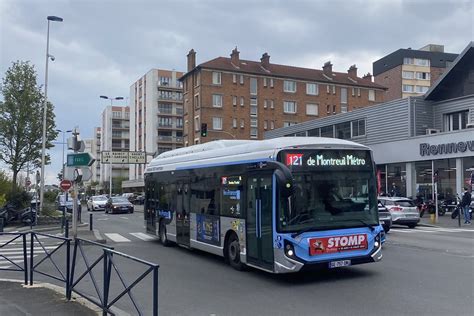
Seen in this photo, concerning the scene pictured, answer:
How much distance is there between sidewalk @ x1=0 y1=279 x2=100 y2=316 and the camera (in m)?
6.97

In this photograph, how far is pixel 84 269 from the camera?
781cm

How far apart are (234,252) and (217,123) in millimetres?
54738

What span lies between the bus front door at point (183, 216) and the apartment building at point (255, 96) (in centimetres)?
4694

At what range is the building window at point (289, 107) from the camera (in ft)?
229

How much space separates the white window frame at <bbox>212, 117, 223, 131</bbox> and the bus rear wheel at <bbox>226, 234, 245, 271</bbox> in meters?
54.0

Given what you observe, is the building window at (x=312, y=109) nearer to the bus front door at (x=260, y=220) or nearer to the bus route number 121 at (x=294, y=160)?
the bus front door at (x=260, y=220)

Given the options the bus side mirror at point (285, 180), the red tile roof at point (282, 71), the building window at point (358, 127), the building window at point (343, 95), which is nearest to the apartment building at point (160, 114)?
the red tile roof at point (282, 71)

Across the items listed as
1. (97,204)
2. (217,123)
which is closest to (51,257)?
(97,204)

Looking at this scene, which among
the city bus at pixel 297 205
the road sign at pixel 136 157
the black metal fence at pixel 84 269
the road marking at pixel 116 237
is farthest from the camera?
the road sign at pixel 136 157

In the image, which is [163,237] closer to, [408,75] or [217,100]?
[217,100]

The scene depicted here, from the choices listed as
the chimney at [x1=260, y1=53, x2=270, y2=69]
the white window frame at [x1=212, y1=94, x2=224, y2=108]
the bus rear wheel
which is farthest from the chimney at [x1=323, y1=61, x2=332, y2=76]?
the bus rear wheel

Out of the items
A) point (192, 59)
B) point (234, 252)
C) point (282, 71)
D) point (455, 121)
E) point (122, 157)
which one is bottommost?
point (234, 252)

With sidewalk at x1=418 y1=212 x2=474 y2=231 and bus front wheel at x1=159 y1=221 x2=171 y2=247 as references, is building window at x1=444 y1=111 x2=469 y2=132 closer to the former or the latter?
sidewalk at x1=418 y1=212 x2=474 y2=231

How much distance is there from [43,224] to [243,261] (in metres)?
18.3
